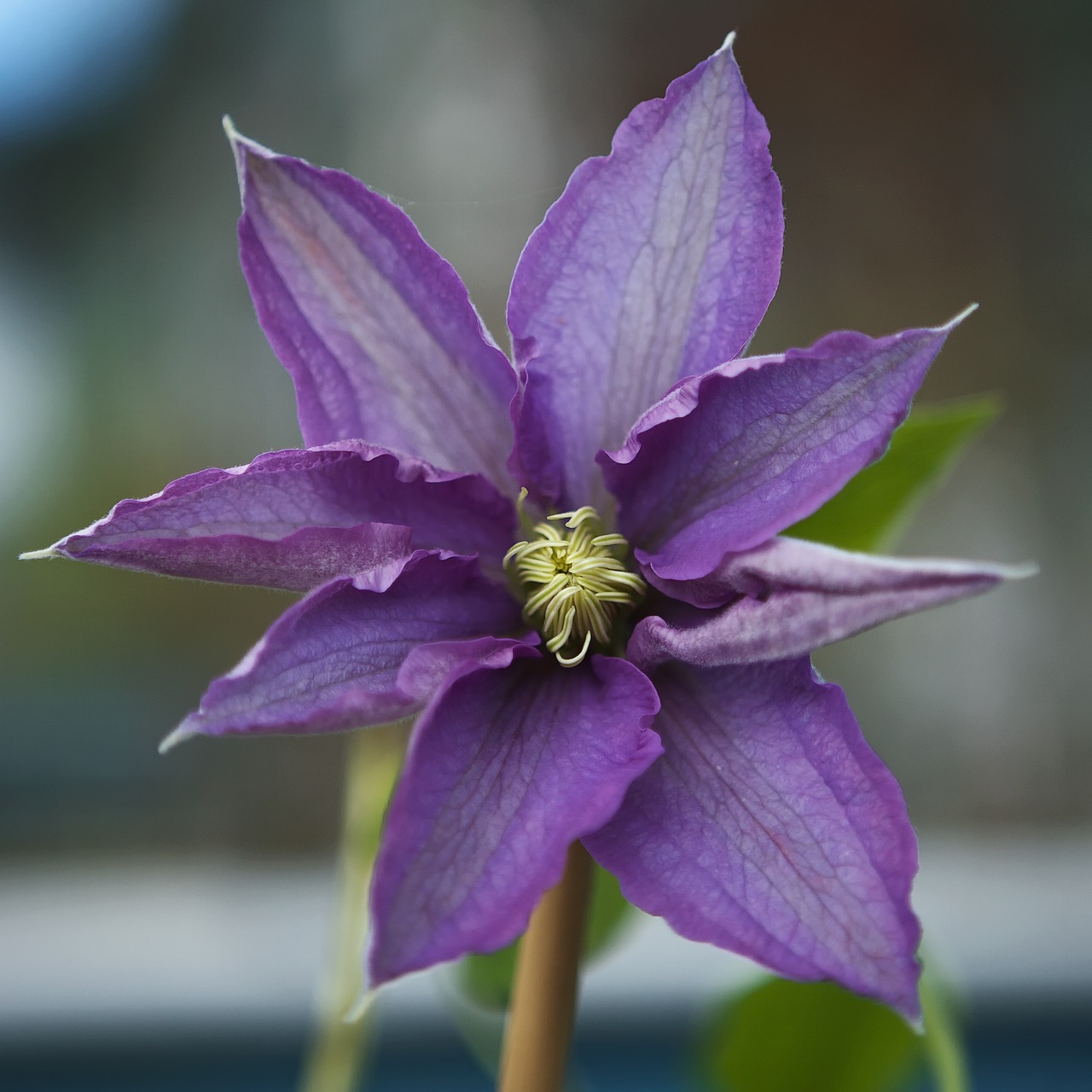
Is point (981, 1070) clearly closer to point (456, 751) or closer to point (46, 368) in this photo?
point (456, 751)

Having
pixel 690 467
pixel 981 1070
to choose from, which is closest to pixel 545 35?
pixel 690 467

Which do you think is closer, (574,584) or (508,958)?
(574,584)

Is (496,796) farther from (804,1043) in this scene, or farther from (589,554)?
(804,1043)

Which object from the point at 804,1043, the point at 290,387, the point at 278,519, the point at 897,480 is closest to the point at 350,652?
the point at 278,519

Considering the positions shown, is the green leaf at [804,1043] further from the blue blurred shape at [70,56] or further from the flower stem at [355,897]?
the blue blurred shape at [70,56]

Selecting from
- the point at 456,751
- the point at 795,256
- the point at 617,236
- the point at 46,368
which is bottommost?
the point at 456,751

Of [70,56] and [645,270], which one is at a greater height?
[70,56]

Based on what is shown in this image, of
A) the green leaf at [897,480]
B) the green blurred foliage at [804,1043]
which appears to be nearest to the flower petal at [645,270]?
the green leaf at [897,480]

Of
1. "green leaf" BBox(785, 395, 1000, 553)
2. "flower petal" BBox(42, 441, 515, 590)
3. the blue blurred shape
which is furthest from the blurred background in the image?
"flower petal" BBox(42, 441, 515, 590)
